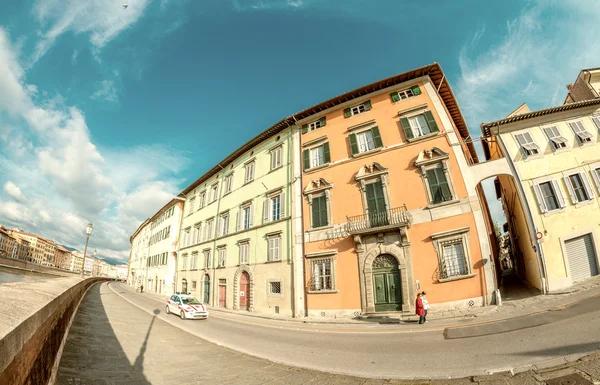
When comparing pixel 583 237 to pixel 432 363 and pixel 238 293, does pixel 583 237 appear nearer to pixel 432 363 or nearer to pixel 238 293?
pixel 432 363

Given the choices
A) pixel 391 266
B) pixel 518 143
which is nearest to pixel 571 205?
pixel 518 143

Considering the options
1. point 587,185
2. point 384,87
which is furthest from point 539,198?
point 384,87

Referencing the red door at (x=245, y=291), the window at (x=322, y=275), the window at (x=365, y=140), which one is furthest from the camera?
the red door at (x=245, y=291)

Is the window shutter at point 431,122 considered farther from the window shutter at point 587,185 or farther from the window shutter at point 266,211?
the window shutter at point 266,211

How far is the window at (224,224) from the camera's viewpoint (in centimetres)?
2628

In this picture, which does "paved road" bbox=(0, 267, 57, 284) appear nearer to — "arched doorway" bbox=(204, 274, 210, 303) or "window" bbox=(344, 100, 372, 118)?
"arched doorway" bbox=(204, 274, 210, 303)

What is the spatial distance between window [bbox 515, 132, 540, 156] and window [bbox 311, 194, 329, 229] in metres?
12.1

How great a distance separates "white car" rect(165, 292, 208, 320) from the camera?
1564 centimetres

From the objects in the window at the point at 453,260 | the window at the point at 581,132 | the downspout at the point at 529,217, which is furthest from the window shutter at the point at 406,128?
the window at the point at 581,132

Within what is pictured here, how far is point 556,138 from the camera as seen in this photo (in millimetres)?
14930

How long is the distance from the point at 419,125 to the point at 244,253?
17.2 metres

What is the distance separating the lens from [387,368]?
20.4ft

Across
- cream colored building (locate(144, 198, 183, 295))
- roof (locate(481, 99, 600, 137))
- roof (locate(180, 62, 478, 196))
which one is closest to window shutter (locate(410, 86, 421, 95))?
roof (locate(180, 62, 478, 196))

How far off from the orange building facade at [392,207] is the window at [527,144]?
3381mm
